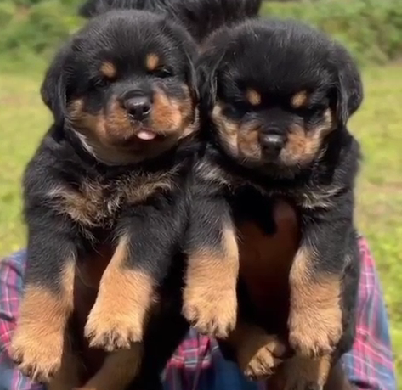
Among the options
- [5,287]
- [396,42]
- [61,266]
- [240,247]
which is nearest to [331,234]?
[240,247]

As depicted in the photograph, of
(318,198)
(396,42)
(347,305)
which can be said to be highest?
(318,198)

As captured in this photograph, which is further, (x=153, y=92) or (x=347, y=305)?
(x=347, y=305)

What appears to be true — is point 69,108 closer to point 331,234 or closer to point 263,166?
point 263,166

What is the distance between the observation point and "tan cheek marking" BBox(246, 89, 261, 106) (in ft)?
7.79

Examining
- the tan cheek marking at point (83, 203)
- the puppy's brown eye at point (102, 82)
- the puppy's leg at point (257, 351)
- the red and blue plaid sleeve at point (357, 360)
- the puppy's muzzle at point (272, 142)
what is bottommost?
the red and blue plaid sleeve at point (357, 360)

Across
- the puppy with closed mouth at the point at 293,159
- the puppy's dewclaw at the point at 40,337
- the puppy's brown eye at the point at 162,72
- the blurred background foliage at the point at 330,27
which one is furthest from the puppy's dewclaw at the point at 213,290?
the blurred background foliage at the point at 330,27

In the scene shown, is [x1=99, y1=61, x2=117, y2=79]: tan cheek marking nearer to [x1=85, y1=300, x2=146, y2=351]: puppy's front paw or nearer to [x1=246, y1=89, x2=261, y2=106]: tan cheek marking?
[x1=246, y1=89, x2=261, y2=106]: tan cheek marking

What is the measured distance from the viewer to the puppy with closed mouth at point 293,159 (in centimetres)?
237

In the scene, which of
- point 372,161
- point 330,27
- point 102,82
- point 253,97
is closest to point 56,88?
point 102,82

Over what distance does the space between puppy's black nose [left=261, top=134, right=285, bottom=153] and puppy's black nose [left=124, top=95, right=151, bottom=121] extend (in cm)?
28

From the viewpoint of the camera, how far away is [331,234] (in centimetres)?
241

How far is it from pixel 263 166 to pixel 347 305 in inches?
18.4

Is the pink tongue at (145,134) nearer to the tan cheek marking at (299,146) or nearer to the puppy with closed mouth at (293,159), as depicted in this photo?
the puppy with closed mouth at (293,159)

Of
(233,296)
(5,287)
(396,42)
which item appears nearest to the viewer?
(233,296)
